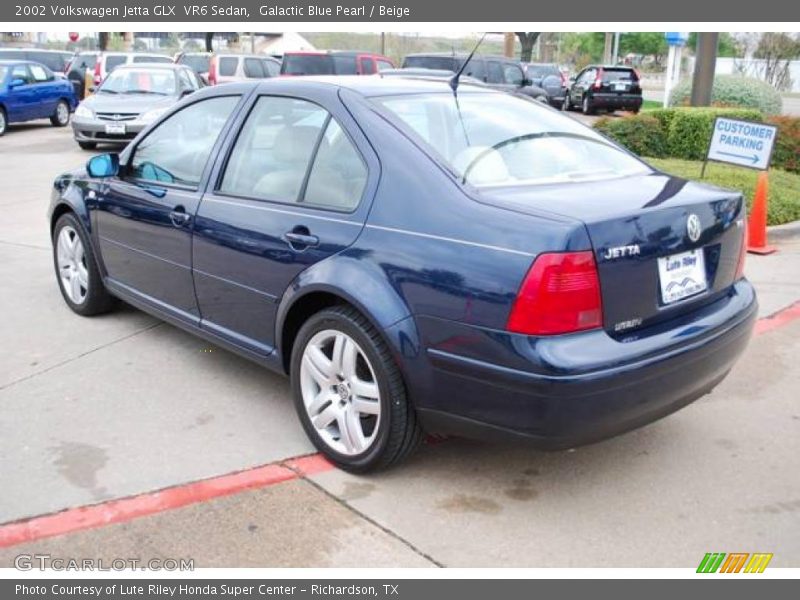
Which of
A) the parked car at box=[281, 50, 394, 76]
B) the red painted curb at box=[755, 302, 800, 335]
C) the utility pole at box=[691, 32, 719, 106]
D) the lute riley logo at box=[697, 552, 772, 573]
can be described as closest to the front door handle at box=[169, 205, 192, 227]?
the lute riley logo at box=[697, 552, 772, 573]

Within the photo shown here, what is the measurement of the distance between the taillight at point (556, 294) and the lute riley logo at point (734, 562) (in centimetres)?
96

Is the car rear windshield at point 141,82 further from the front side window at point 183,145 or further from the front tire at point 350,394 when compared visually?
the front tire at point 350,394

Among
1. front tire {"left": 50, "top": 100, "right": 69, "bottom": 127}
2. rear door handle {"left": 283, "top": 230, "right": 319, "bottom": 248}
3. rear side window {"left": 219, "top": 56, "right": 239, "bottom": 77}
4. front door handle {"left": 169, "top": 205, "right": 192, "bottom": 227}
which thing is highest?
rear side window {"left": 219, "top": 56, "right": 239, "bottom": 77}

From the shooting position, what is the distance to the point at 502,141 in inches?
142

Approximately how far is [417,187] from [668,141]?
30.6 ft

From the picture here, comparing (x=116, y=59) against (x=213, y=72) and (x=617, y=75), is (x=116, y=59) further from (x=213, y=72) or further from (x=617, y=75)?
(x=617, y=75)

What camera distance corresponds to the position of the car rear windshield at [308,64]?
55.4 feet

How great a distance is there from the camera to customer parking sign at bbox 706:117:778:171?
26.3 feet

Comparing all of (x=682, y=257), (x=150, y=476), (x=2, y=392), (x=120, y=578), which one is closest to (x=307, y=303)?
(x=150, y=476)

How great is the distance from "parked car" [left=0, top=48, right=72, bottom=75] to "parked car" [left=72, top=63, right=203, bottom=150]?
10237 millimetres

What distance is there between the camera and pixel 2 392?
4.36m

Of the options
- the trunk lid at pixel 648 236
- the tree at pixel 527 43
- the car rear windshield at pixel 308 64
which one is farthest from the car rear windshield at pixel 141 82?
the tree at pixel 527 43

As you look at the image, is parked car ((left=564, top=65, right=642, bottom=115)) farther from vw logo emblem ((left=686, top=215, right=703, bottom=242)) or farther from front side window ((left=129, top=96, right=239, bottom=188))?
vw logo emblem ((left=686, top=215, right=703, bottom=242))

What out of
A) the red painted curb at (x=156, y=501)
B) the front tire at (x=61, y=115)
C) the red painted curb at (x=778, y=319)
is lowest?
the red painted curb at (x=156, y=501)
